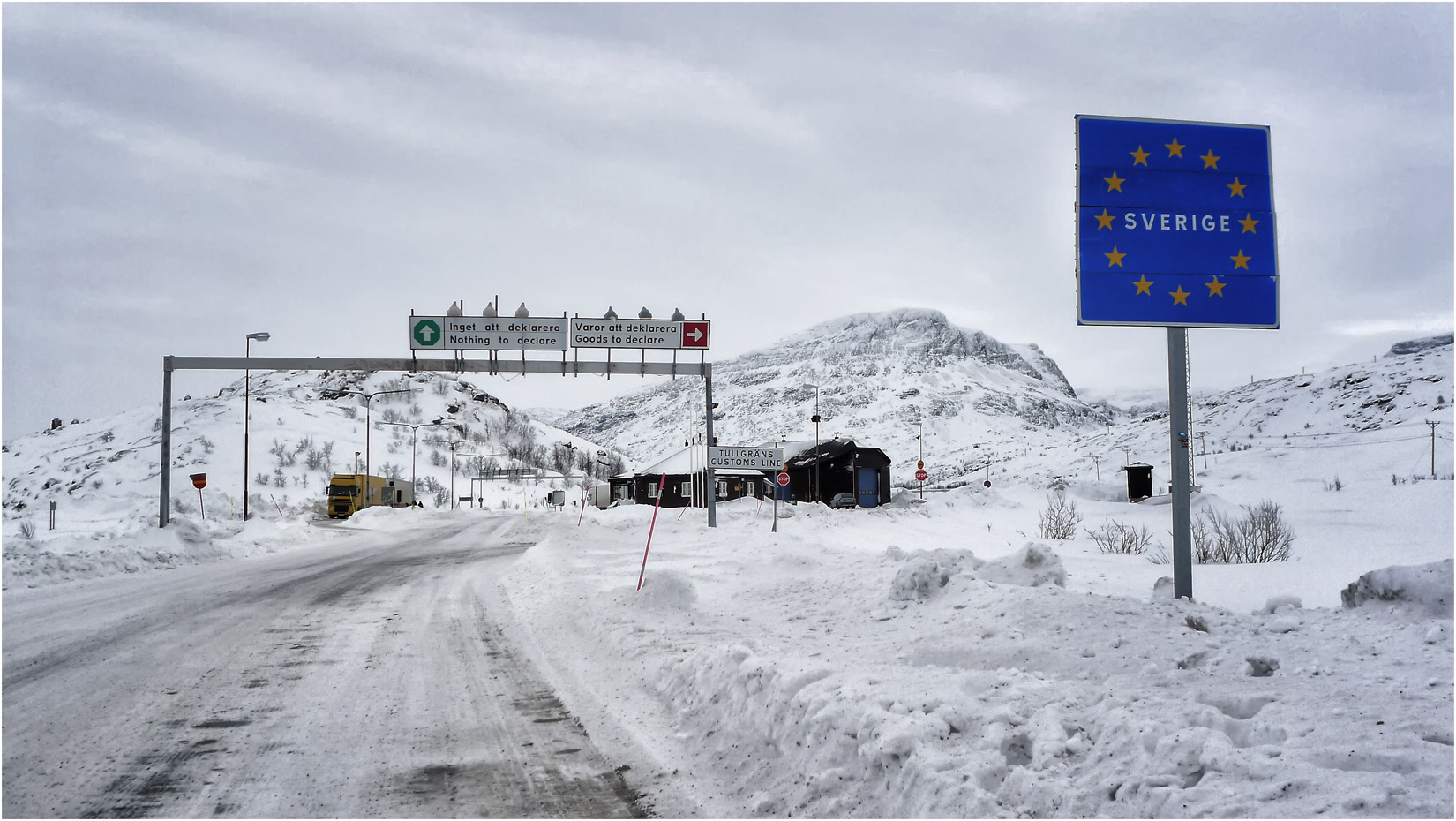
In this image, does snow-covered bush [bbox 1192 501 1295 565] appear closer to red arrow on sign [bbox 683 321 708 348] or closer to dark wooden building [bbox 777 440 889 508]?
red arrow on sign [bbox 683 321 708 348]

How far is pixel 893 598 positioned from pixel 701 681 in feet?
11.3

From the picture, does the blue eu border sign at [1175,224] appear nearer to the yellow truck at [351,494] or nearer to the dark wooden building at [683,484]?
the yellow truck at [351,494]

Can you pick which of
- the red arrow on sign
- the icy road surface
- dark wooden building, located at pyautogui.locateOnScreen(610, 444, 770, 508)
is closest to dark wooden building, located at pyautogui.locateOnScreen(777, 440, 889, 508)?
dark wooden building, located at pyautogui.locateOnScreen(610, 444, 770, 508)

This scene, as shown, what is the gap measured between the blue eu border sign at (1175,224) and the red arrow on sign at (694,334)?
1797 cm

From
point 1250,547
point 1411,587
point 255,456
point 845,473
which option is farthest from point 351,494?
point 1411,587

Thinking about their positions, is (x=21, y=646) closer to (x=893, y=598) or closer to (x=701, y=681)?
(x=701, y=681)

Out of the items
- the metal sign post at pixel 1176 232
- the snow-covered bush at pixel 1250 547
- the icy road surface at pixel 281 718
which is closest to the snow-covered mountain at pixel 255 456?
the icy road surface at pixel 281 718

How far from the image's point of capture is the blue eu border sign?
346 inches

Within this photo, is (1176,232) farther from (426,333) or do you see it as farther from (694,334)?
(426,333)

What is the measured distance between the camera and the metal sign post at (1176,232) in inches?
346

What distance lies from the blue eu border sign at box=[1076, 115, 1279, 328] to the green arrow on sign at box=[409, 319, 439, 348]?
20.5 metres

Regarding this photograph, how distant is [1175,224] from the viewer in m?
8.90

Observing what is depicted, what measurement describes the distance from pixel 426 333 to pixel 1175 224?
21.4 m

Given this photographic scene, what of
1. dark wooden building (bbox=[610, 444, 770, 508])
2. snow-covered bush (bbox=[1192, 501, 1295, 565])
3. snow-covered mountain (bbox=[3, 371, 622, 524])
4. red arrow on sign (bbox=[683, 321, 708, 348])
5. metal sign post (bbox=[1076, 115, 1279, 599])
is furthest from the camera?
snow-covered mountain (bbox=[3, 371, 622, 524])
